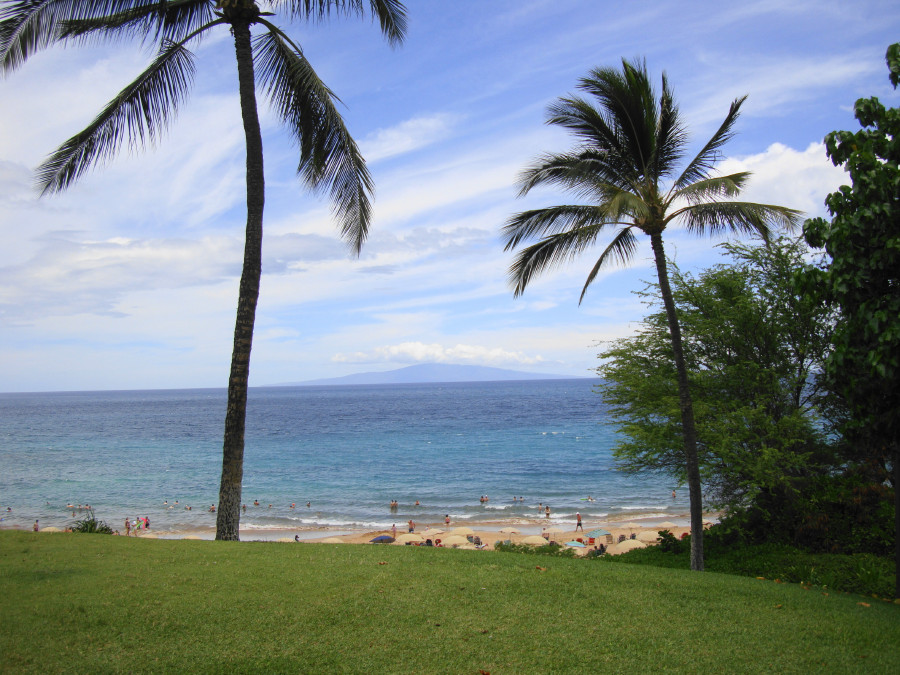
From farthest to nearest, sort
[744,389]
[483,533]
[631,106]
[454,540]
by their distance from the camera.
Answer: [483,533], [454,540], [744,389], [631,106]

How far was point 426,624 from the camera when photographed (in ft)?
16.1

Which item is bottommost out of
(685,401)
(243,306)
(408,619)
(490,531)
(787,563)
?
(490,531)

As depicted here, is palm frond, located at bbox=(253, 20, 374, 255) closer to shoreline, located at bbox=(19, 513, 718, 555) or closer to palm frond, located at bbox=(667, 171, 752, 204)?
palm frond, located at bbox=(667, 171, 752, 204)

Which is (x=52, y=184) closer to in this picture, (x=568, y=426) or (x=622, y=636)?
(x=622, y=636)

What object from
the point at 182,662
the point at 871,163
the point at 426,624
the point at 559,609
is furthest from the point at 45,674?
the point at 871,163

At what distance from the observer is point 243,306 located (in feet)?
31.1

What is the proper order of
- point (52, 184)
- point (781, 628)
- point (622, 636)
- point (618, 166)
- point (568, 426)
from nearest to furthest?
point (622, 636)
point (781, 628)
point (52, 184)
point (618, 166)
point (568, 426)

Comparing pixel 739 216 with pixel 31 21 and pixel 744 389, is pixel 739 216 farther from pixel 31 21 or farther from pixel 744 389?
pixel 31 21

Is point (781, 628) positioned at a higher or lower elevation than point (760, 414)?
lower

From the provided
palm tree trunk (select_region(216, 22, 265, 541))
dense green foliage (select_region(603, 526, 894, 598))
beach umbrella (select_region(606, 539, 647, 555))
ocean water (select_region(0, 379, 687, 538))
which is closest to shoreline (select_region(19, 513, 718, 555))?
beach umbrella (select_region(606, 539, 647, 555))

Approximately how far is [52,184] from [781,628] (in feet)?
38.0

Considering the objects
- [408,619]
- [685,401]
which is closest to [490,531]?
[685,401]

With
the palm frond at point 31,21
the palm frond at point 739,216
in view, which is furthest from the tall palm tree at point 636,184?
the palm frond at point 31,21

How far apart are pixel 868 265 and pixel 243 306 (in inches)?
328
